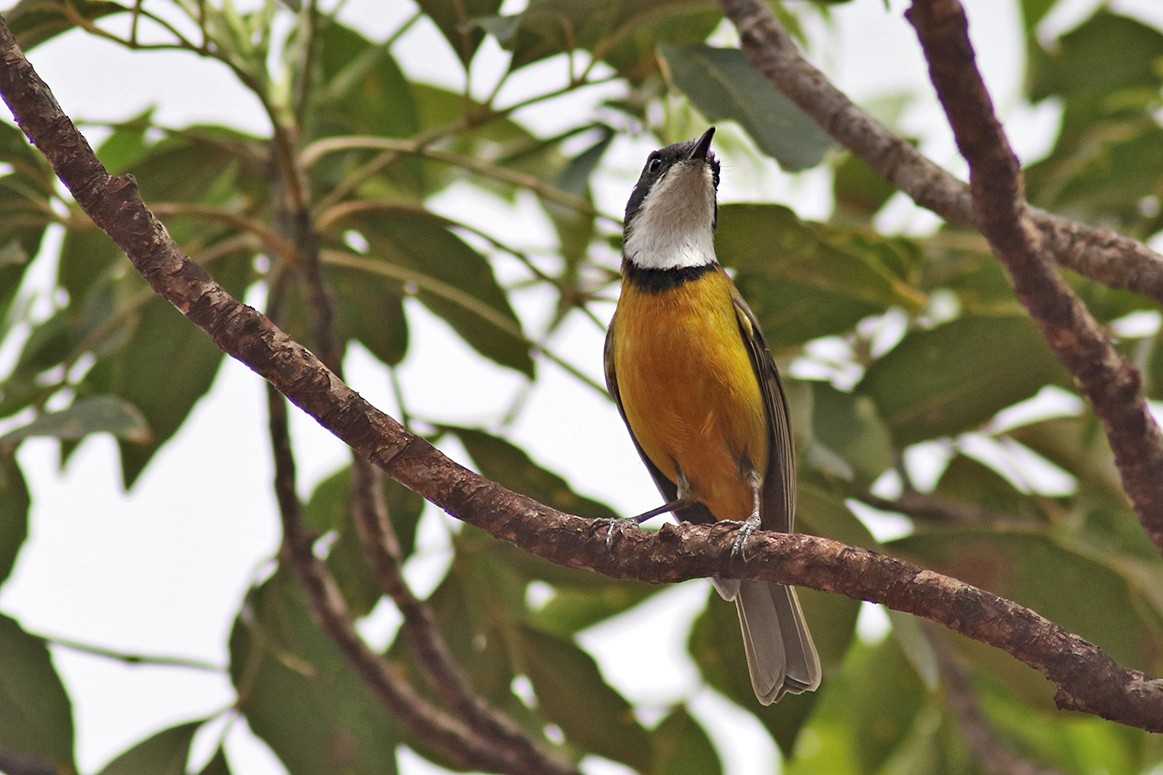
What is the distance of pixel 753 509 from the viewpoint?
4.37 metres

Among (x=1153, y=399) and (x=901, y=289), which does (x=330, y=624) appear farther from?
(x=1153, y=399)

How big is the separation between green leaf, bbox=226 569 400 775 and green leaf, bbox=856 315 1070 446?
6.31 ft

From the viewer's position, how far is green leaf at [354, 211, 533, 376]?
414 centimetres

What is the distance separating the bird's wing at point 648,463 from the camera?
438cm

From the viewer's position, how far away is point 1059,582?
3859 millimetres

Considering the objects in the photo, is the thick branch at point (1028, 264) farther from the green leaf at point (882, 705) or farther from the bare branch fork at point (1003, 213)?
the green leaf at point (882, 705)

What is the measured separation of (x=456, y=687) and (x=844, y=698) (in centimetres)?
214

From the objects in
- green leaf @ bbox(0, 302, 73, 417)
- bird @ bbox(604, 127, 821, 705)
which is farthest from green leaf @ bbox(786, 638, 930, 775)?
green leaf @ bbox(0, 302, 73, 417)

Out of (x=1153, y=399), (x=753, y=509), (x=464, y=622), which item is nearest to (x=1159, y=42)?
(x=1153, y=399)

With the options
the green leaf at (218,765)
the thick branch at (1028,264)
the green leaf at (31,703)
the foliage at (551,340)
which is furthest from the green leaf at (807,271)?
the green leaf at (31,703)

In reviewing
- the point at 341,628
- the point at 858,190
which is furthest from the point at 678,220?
the point at 341,628

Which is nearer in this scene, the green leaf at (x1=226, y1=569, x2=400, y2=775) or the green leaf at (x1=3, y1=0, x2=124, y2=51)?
the green leaf at (x1=3, y1=0, x2=124, y2=51)

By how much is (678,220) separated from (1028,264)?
1.99 metres

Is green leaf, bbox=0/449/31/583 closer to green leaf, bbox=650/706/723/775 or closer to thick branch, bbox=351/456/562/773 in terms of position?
thick branch, bbox=351/456/562/773
